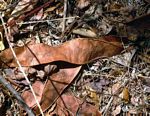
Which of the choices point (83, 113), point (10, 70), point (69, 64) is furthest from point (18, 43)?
point (83, 113)

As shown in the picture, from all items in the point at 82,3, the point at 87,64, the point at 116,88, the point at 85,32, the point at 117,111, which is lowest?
the point at 117,111

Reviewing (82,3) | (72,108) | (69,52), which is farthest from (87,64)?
(82,3)

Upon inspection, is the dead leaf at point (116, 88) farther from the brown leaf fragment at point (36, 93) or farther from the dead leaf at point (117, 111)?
the brown leaf fragment at point (36, 93)

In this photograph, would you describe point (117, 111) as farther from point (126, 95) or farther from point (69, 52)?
point (69, 52)

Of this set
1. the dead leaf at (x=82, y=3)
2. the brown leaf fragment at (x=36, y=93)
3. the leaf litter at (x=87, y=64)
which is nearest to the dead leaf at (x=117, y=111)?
the leaf litter at (x=87, y=64)

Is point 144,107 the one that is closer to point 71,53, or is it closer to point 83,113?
point 83,113

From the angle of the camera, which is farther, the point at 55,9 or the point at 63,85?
the point at 55,9
